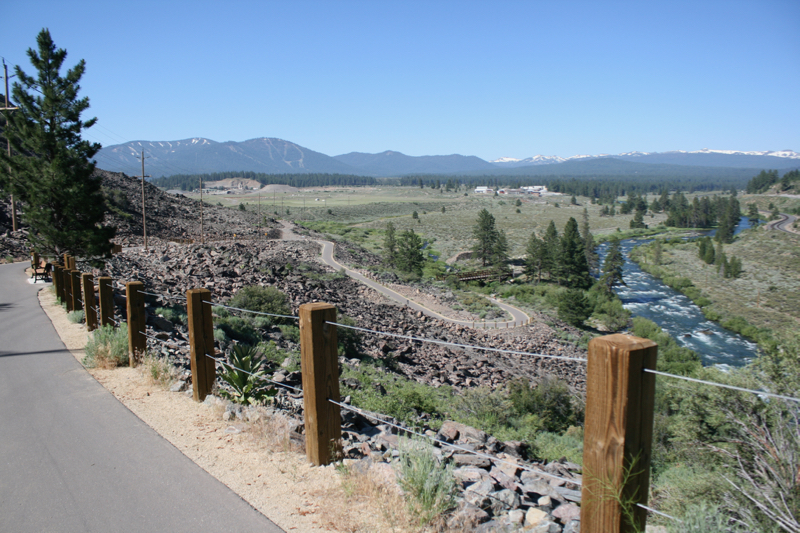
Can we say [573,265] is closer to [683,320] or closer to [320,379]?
[683,320]

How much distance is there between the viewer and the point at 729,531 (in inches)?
107

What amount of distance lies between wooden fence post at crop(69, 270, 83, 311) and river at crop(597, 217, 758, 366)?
37.1 m

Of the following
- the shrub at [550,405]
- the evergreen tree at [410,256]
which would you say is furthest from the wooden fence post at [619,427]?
the evergreen tree at [410,256]

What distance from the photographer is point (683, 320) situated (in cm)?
5716

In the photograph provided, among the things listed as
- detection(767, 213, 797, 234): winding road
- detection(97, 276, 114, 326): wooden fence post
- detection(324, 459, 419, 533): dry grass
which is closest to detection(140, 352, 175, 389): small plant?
detection(97, 276, 114, 326): wooden fence post

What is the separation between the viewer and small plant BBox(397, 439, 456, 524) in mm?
3604

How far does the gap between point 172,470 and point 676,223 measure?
6429 inches

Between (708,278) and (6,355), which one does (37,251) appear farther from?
(708,278)

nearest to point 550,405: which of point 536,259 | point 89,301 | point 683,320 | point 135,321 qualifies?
point 135,321

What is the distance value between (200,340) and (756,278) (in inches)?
3963

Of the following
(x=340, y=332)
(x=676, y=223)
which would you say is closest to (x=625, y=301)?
(x=340, y=332)

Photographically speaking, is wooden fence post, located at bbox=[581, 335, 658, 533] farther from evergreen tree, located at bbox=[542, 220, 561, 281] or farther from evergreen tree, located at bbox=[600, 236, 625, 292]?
evergreen tree, located at bbox=[542, 220, 561, 281]

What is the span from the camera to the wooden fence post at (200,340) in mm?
5895

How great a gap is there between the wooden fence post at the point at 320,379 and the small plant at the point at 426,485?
2.66 ft
